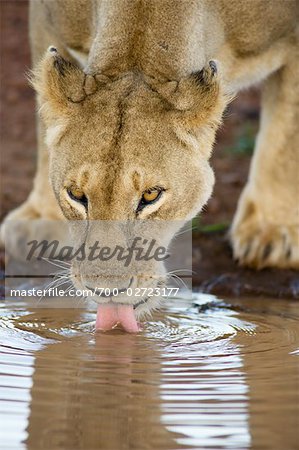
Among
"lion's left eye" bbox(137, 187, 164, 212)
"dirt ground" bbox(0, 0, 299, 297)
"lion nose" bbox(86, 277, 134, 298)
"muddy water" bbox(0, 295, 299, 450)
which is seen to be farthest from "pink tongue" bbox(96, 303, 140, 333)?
"dirt ground" bbox(0, 0, 299, 297)

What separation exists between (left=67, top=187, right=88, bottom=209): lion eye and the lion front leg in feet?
6.47

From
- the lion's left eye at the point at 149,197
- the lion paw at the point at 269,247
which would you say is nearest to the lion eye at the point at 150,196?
the lion's left eye at the point at 149,197

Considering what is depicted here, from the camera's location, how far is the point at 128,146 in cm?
479

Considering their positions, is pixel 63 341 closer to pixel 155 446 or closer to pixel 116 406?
pixel 116 406

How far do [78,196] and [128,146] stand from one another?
294 mm

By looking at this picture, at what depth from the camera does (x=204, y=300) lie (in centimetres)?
605

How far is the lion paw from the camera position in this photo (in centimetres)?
656

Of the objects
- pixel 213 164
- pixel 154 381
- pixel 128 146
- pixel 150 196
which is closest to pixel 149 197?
pixel 150 196

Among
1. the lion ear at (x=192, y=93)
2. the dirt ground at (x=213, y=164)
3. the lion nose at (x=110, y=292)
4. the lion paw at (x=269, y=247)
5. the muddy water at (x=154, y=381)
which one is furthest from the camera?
the lion paw at (x=269, y=247)

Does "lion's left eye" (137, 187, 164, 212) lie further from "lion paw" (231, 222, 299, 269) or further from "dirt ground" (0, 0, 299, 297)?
"lion paw" (231, 222, 299, 269)

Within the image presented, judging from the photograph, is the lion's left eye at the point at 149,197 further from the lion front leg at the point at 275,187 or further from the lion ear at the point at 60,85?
the lion front leg at the point at 275,187

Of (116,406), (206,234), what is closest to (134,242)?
(116,406)

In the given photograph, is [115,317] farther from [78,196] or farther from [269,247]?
[269,247]

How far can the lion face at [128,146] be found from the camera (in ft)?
15.4
